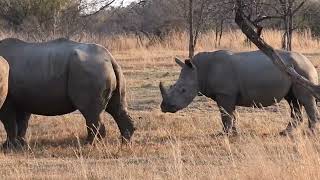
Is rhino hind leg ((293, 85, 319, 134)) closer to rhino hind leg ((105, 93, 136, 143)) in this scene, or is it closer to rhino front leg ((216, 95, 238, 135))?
rhino front leg ((216, 95, 238, 135))

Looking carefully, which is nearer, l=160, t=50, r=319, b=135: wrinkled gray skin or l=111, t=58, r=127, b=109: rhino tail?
l=111, t=58, r=127, b=109: rhino tail

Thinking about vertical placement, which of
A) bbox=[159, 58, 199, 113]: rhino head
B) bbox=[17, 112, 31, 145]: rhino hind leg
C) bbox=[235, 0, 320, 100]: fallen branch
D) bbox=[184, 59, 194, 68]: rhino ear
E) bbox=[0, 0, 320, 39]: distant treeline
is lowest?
bbox=[0, 0, 320, 39]: distant treeline

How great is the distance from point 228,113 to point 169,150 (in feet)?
6.76

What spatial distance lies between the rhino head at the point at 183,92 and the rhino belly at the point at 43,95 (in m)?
1.60

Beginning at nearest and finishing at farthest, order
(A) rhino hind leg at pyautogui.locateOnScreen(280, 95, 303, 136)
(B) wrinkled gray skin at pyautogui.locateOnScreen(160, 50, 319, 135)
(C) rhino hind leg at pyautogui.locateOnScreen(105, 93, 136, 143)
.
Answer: (A) rhino hind leg at pyautogui.locateOnScreen(280, 95, 303, 136) → (C) rhino hind leg at pyautogui.locateOnScreen(105, 93, 136, 143) → (B) wrinkled gray skin at pyautogui.locateOnScreen(160, 50, 319, 135)

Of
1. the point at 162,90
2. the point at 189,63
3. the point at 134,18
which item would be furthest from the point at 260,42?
the point at 134,18

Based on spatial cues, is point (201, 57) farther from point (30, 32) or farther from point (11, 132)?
point (30, 32)

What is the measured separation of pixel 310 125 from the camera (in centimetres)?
1145

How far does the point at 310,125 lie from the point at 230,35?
2169 cm

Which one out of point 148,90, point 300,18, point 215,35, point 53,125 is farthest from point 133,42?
point 53,125

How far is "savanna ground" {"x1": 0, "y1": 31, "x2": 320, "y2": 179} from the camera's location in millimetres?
7441

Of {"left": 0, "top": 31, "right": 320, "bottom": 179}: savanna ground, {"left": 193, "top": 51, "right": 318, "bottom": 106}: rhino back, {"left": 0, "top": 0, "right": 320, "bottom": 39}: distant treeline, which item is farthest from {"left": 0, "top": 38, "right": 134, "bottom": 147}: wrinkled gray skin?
{"left": 0, "top": 0, "right": 320, "bottom": 39}: distant treeline

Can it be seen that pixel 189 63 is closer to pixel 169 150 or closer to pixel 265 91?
pixel 265 91

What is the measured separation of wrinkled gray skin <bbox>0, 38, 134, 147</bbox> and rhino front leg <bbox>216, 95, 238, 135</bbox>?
4.71 feet
